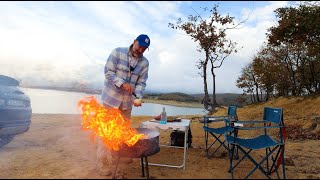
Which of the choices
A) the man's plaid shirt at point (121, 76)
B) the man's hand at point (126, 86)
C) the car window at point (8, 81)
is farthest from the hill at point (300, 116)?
the car window at point (8, 81)

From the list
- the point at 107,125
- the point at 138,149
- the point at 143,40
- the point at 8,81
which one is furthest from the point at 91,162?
the point at 8,81

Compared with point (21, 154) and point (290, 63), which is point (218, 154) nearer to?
point (21, 154)

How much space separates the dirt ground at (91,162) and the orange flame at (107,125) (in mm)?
515

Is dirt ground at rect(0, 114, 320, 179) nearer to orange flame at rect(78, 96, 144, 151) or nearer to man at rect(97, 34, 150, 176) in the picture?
orange flame at rect(78, 96, 144, 151)

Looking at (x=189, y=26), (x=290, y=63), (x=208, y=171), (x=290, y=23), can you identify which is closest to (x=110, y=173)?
(x=208, y=171)

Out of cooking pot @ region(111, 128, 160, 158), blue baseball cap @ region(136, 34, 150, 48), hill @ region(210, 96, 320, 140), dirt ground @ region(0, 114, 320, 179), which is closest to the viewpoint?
cooking pot @ region(111, 128, 160, 158)

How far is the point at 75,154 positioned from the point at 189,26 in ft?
43.8

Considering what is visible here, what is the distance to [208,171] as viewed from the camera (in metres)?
5.34

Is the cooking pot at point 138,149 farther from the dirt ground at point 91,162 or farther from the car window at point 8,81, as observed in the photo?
the car window at point 8,81

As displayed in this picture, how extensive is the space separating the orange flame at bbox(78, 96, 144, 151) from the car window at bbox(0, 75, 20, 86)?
2.95 m

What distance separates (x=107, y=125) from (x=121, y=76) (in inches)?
45.6

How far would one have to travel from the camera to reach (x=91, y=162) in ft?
19.2

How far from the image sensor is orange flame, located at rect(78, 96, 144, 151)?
4338mm

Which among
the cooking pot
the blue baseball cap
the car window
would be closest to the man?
the blue baseball cap
